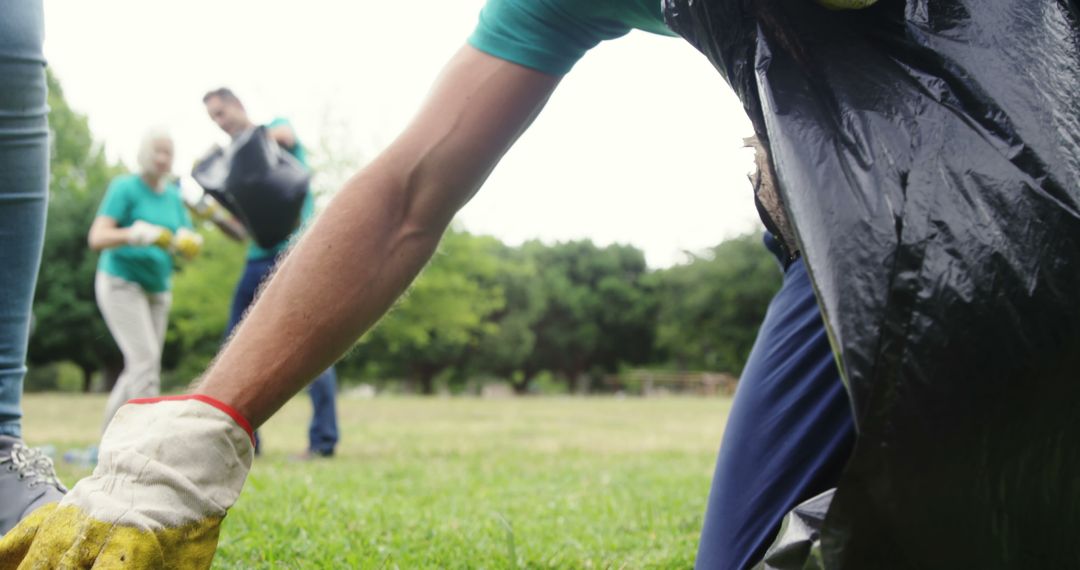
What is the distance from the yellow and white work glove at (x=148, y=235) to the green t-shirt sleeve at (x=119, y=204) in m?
0.19

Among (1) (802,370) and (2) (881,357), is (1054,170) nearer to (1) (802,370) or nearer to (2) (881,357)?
(2) (881,357)

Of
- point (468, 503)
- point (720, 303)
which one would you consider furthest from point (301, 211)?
point (720, 303)

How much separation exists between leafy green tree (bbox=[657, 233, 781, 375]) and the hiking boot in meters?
40.1

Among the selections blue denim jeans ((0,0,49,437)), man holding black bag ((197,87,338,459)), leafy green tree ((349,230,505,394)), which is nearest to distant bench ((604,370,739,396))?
leafy green tree ((349,230,505,394))

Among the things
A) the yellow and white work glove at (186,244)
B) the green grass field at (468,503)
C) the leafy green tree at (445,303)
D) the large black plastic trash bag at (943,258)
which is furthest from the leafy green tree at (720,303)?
the large black plastic trash bag at (943,258)

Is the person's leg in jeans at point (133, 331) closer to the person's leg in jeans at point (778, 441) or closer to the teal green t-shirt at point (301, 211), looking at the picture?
the teal green t-shirt at point (301, 211)

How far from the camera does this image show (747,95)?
1092 millimetres

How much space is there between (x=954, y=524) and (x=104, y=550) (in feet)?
3.01

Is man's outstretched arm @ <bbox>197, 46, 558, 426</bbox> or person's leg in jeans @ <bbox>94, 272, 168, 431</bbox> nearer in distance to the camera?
man's outstretched arm @ <bbox>197, 46, 558, 426</bbox>

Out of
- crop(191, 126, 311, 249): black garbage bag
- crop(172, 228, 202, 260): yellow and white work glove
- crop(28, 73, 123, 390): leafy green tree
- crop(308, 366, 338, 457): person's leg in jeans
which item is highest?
crop(191, 126, 311, 249): black garbage bag

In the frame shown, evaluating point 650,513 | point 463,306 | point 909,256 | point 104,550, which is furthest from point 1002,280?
point 463,306

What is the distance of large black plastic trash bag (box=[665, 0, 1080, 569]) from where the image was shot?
0.87 m

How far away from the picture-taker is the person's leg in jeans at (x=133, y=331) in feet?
15.6

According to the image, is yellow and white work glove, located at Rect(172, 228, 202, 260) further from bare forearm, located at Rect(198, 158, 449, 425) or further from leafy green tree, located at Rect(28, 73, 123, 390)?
leafy green tree, located at Rect(28, 73, 123, 390)
